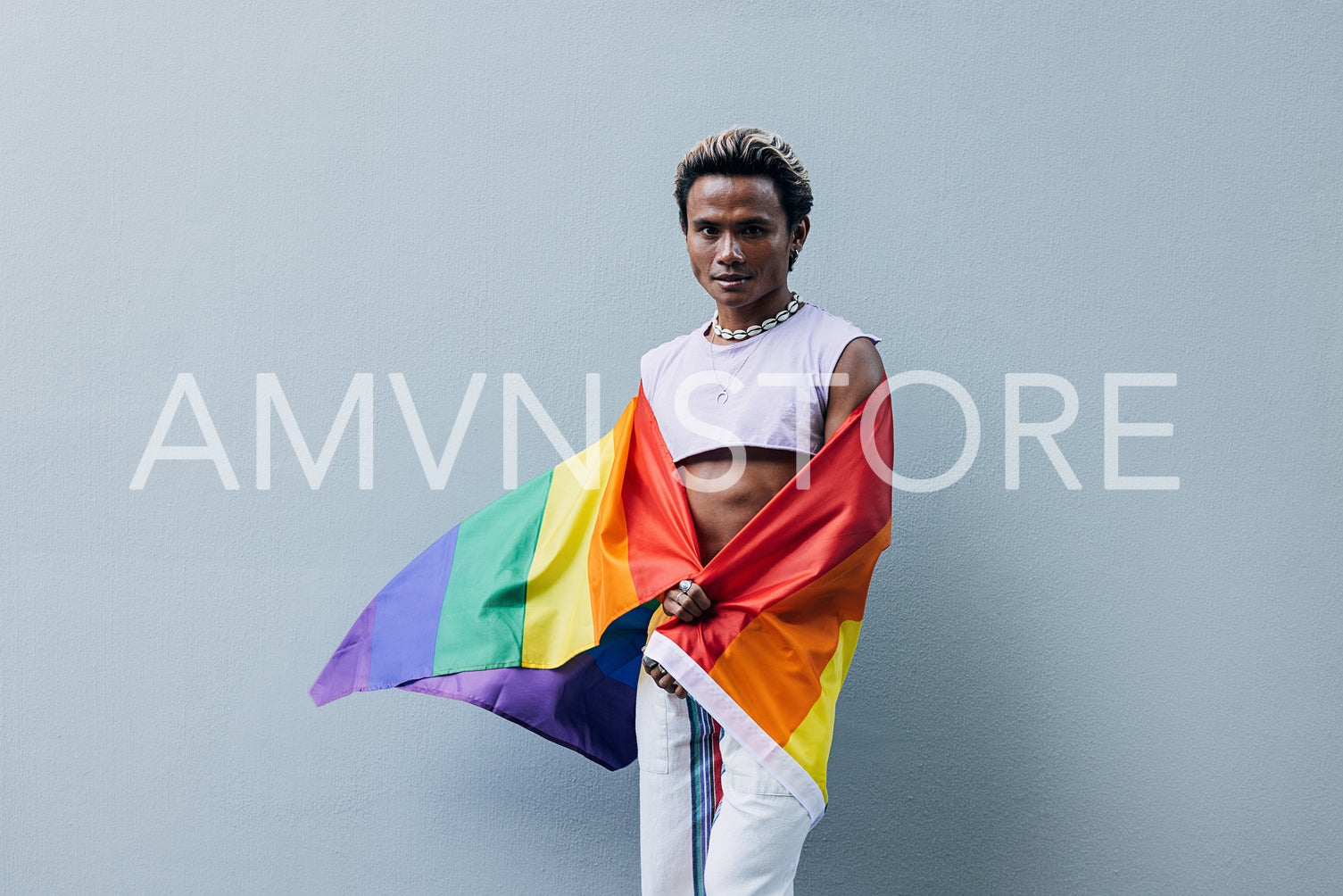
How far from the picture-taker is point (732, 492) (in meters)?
1.31

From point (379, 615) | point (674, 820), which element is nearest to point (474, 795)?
point (379, 615)

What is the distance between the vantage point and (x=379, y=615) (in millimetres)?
1532

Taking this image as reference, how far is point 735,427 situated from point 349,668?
726 millimetres

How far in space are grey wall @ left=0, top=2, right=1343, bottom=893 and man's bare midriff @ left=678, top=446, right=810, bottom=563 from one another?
0.44m

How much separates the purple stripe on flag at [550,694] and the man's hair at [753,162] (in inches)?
28.1

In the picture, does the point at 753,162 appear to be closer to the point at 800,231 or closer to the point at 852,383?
the point at 800,231

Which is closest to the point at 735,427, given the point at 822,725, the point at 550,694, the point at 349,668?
the point at 822,725

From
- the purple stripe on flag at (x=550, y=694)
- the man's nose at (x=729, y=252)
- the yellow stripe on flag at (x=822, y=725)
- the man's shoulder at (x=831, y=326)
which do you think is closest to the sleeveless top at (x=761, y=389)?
the man's shoulder at (x=831, y=326)

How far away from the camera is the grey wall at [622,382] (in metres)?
1.67

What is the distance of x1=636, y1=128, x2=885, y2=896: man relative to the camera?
49.3 inches

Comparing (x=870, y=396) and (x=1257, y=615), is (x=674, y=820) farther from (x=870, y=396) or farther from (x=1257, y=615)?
(x=1257, y=615)

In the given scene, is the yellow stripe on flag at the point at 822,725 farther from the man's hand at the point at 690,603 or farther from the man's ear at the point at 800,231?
the man's ear at the point at 800,231

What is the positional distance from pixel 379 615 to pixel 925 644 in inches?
36.0

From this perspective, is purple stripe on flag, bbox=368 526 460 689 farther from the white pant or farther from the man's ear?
the man's ear
